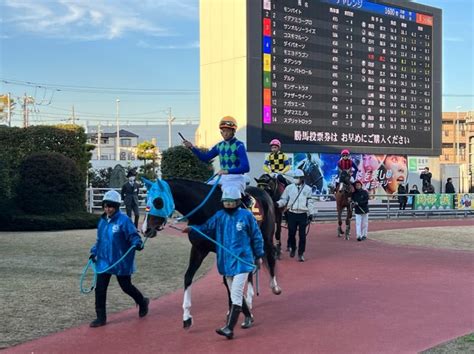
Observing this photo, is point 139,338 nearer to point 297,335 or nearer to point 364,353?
point 297,335

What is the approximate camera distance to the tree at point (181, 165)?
22.7 metres

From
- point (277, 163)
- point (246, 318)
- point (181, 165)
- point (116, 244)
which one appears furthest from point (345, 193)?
point (116, 244)

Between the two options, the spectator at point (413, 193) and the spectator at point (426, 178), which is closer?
the spectator at point (413, 193)

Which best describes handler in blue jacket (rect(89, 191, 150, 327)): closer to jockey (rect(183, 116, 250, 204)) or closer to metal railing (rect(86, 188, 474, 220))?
jockey (rect(183, 116, 250, 204))

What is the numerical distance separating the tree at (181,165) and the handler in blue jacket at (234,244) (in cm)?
1660

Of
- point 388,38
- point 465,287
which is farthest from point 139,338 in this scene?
point 388,38

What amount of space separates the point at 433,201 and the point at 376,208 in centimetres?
279

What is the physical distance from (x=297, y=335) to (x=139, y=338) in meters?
1.70

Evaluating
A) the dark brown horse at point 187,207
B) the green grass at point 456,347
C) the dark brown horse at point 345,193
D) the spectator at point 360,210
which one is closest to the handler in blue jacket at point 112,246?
the dark brown horse at point 187,207

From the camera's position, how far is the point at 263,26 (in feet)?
69.0

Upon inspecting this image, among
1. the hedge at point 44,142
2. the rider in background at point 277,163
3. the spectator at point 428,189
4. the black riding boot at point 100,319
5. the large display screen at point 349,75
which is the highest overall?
the large display screen at point 349,75

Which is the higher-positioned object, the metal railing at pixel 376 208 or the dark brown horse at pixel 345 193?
the dark brown horse at pixel 345 193

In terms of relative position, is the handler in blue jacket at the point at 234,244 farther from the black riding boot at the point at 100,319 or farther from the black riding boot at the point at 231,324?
the black riding boot at the point at 100,319

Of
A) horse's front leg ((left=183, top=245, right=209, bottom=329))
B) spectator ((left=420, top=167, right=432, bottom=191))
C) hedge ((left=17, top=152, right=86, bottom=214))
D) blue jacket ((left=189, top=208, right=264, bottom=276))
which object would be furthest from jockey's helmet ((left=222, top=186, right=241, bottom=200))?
spectator ((left=420, top=167, right=432, bottom=191))
